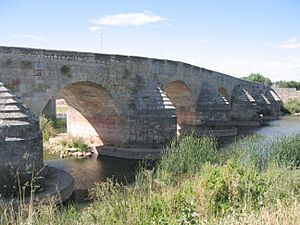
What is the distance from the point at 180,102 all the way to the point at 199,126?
207 centimetres

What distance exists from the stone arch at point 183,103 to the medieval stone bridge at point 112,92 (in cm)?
12

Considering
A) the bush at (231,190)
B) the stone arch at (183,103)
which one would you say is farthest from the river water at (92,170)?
the stone arch at (183,103)

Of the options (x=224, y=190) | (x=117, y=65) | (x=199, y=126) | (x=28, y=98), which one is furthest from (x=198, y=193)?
(x=199, y=126)

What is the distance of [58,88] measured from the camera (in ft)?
38.5

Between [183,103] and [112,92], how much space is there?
29.3ft

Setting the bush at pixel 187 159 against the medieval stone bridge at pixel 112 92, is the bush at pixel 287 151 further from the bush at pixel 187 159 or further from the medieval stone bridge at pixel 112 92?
the medieval stone bridge at pixel 112 92

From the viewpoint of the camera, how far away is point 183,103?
22.3 meters

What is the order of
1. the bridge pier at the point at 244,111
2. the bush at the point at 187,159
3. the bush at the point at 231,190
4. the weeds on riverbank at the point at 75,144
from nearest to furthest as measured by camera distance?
the bush at the point at 231,190 < the bush at the point at 187,159 < the weeds on riverbank at the point at 75,144 < the bridge pier at the point at 244,111

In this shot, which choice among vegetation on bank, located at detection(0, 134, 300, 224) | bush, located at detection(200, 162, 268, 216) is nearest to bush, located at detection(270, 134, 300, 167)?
vegetation on bank, located at detection(0, 134, 300, 224)

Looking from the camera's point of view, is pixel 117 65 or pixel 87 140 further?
pixel 87 140

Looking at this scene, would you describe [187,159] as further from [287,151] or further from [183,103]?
[183,103]

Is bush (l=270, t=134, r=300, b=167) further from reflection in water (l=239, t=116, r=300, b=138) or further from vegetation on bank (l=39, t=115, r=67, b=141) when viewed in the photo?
vegetation on bank (l=39, t=115, r=67, b=141)

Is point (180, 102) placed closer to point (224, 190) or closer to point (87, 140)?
point (87, 140)

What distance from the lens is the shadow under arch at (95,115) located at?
14211 millimetres
